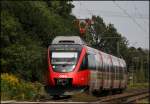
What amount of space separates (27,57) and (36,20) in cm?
1127

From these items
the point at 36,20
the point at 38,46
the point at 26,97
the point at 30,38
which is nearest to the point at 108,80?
the point at 26,97

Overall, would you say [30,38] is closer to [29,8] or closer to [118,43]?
[29,8]

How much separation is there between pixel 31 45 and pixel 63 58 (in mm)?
22544

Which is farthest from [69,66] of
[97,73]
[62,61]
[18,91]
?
[18,91]

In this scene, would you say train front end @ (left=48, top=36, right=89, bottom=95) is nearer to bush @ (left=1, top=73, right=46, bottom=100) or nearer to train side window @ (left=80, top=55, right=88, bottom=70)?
train side window @ (left=80, top=55, right=88, bottom=70)

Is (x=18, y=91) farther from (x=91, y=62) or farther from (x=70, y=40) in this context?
(x=91, y=62)

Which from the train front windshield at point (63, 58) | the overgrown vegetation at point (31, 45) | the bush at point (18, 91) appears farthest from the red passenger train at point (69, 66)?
the bush at point (18, 91)

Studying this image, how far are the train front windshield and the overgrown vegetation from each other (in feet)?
2.55

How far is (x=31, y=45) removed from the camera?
52.8 metres

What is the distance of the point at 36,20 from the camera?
60156 mm

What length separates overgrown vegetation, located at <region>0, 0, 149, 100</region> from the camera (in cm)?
3017

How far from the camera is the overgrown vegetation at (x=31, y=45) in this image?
30173mm

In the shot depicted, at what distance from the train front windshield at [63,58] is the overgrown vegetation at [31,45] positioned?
78cm

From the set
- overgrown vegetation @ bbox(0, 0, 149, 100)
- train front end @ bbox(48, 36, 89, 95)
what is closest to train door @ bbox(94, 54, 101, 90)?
overgrown vegetation @ bbox(0, 0, 149, 100)
